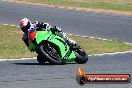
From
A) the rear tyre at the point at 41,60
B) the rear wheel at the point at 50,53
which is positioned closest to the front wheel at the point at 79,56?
the rear wheel at the point at 50,53

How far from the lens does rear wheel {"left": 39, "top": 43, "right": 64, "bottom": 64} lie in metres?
16.4

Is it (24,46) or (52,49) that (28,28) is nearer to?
(52,49)

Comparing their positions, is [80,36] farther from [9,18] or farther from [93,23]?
[9,18]

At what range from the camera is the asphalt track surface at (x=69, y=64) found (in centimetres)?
1343

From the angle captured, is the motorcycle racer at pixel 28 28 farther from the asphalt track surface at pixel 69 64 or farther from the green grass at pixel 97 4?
the green grass at pixel 97 4

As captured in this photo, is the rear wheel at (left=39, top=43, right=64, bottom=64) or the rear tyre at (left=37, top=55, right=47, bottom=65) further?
the rear tyre at (left=37, top=55, right=47, bottom=65)

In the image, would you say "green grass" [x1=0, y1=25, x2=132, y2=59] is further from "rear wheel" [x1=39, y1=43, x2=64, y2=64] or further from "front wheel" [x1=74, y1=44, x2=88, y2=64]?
"front wheel" [x1=74, y1=44, x2=88, y2=64]

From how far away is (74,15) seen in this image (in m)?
34.9

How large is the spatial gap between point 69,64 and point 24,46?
181 inches

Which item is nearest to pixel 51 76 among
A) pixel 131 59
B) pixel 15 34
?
pixel 131 59

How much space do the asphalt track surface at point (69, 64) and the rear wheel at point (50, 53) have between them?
246 mm

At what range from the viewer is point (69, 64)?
664 inches

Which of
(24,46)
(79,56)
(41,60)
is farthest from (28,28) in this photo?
(24,46)

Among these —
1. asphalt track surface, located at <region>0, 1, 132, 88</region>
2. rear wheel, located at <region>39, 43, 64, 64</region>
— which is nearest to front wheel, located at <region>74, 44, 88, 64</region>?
asphalt track surface, located at <region>0, 1, 132, 88</region>
